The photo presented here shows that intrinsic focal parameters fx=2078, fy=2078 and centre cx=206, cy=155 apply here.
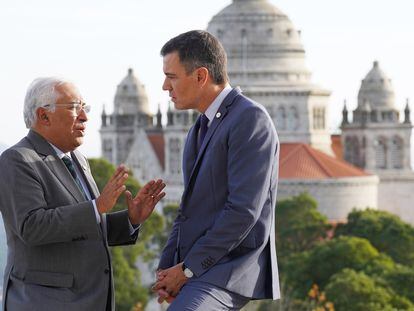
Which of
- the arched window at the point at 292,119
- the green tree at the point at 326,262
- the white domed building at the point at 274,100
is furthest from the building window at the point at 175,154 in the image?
the green tree at the point at 326,262

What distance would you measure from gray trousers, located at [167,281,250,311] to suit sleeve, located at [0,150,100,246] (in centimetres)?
71

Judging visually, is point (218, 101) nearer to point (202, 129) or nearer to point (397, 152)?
point (202, 129)

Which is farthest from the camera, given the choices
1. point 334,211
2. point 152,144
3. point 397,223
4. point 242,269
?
point 152,144

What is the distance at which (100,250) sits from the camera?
12750 millimetres

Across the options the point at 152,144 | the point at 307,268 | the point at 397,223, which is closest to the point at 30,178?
the point at 307,268

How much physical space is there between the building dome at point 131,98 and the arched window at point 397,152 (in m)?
17.4

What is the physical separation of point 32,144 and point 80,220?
1.98ft

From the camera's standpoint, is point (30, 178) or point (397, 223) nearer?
point (30, 178)

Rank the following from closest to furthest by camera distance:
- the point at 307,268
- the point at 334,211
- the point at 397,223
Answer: the point at 307,268 → the point at 397,223 → the point at 334,211

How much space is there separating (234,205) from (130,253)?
77.9 m

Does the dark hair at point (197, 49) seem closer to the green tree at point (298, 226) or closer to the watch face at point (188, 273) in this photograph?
the watch face at point (188, 273)

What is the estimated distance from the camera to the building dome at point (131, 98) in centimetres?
13925

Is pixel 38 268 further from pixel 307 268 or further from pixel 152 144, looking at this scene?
pixel 152 144

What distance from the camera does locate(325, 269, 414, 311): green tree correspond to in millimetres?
52062
